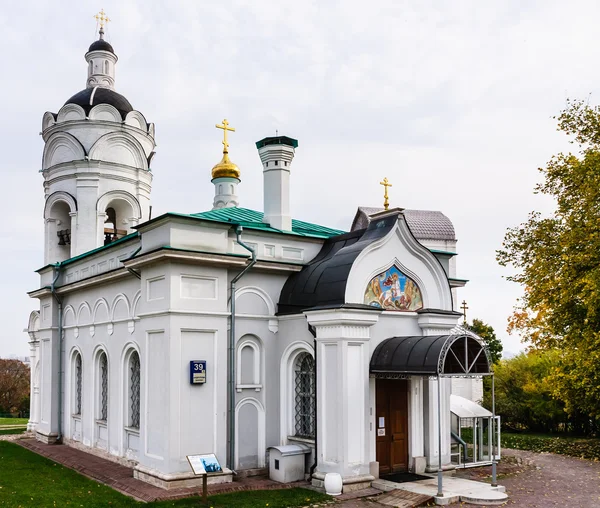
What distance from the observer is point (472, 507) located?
1083 centimetres

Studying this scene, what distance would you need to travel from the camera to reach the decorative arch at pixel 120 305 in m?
14.6

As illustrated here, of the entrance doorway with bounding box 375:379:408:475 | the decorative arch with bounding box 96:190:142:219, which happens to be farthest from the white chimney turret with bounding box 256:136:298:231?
the decorative arch with bounding box 96:190:142:219

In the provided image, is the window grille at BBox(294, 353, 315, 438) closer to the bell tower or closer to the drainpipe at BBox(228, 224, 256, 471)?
the drainpipe at BBox(228, 224, 256, 471)

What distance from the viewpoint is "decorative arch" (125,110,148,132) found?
19.8 metres

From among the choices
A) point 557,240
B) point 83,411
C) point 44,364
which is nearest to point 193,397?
point 83,411

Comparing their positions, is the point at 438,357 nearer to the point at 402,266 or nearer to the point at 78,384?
the point at 402,266

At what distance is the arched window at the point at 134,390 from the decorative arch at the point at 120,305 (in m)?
0.88

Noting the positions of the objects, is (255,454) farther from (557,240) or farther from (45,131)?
(45,131)

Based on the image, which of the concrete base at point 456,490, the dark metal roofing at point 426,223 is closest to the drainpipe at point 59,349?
the concrete base at point 456,490

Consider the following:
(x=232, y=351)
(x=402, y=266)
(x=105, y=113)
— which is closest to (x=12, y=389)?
(x=105, y=113)

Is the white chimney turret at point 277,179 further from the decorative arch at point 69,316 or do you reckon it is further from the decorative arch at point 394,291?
the decorative arch at point 69,316

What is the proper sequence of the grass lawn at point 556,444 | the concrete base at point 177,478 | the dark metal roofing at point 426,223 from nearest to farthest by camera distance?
1. the concrete base at point 177,478
2. the grass lawn at point 556,444
3. the dark metal roofing at point 426,223

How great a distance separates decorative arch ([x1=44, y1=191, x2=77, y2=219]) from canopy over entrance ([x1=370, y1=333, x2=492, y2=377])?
11025mm

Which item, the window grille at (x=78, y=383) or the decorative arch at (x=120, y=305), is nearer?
the decorative arch at (x=120, y=305)
